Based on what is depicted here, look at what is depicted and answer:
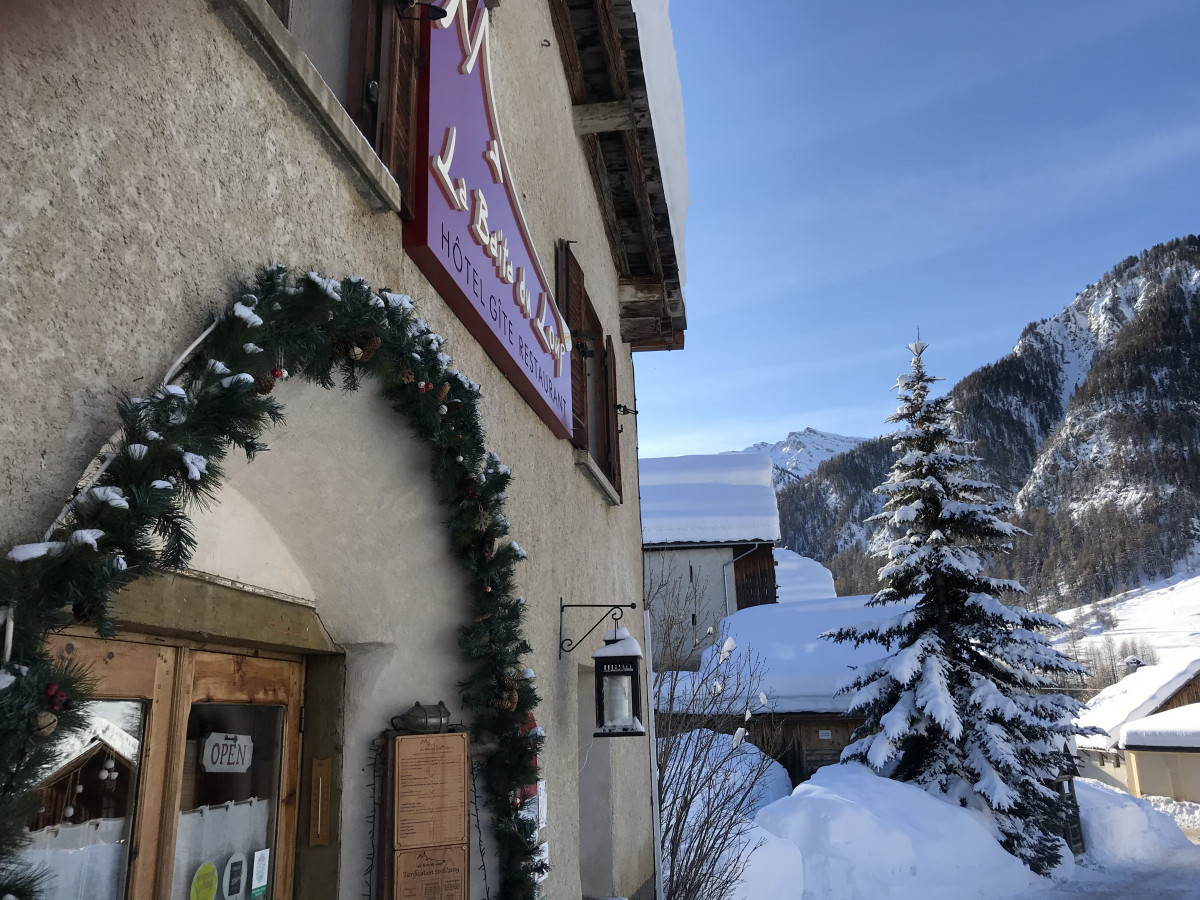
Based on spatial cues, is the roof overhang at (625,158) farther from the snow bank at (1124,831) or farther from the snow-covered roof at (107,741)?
the snow bank at (1124,831)

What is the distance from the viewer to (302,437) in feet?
8.81

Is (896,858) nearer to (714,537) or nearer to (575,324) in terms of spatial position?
(575,324)

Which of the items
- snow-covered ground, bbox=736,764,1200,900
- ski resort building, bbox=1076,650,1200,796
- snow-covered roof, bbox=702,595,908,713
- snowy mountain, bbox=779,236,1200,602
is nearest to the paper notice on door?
snow-covered ground, bbox=736,764,1200,900

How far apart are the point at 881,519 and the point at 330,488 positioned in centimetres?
1479

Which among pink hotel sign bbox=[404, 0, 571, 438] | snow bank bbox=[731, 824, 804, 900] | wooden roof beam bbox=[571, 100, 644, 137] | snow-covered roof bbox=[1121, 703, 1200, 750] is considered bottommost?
snow bank bbox=[731, 824, 804, 900]

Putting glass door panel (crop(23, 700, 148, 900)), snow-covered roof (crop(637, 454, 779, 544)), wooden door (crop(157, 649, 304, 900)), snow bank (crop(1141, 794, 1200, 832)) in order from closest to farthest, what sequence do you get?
glass door panel (crop(23, 700, 148, 900)) < wooden door (crop(157, 649, 304, 900)) < snow bank (crop(1141, 794, 1200, 832)) < snow-covered roof (crop(637, 454, 779, 544))

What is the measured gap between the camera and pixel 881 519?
646 inches

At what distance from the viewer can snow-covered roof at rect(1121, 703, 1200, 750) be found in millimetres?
22859

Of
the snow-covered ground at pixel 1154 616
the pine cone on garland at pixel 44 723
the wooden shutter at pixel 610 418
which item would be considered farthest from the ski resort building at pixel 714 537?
the snow-covered ground at pixel 1154 616

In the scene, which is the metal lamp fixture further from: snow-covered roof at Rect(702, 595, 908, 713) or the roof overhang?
snow-covered roof at Rect(702, 595, 908, 713)

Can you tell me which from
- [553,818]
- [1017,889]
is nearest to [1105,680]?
[1017,889]

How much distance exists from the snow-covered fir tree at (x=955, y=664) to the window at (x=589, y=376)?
330 inches

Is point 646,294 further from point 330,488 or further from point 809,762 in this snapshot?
point 809,762

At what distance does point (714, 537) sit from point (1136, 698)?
1401 centimetres
